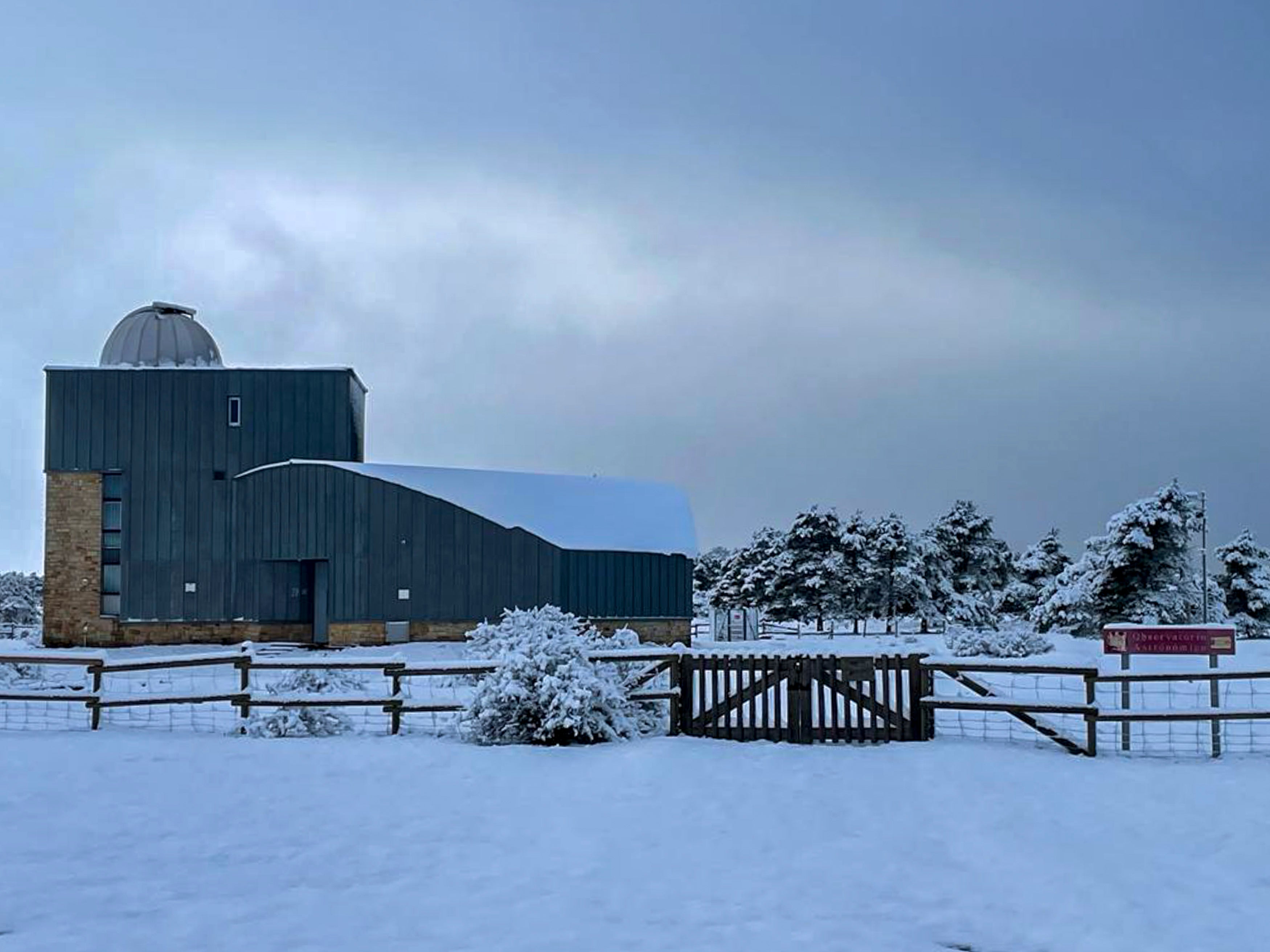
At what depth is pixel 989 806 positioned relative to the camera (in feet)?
36.1

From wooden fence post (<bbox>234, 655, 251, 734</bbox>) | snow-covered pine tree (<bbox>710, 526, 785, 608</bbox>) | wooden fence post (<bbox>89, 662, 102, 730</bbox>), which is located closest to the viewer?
wooden fence post (<bbox>234, 655, 251, 734</bbox>)

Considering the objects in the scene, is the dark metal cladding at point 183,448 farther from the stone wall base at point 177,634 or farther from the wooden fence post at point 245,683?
the wooden fence post at point 245,683

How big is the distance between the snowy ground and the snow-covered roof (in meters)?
25.4

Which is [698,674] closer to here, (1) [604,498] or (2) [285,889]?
(2) [285,889]

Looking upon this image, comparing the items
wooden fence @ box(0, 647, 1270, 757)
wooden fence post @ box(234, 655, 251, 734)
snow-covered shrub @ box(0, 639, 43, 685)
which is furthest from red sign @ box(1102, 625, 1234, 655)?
snow-covered shrub @ box(0, 639, 43, 685)

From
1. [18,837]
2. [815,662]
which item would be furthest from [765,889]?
[815,662]

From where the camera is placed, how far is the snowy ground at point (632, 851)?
722 cm

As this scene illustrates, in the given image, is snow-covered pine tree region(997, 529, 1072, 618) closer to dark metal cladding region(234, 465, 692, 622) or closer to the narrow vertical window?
dark metal cladding region(234, 465, 692, 622)

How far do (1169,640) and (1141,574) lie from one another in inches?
1213

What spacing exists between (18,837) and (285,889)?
3.08 metres

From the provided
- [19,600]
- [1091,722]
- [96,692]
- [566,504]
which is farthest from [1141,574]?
[19,600]

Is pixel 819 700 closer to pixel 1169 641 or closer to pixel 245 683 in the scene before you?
pixel 1169 641

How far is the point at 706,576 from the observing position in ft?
358

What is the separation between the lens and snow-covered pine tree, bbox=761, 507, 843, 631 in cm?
6550
